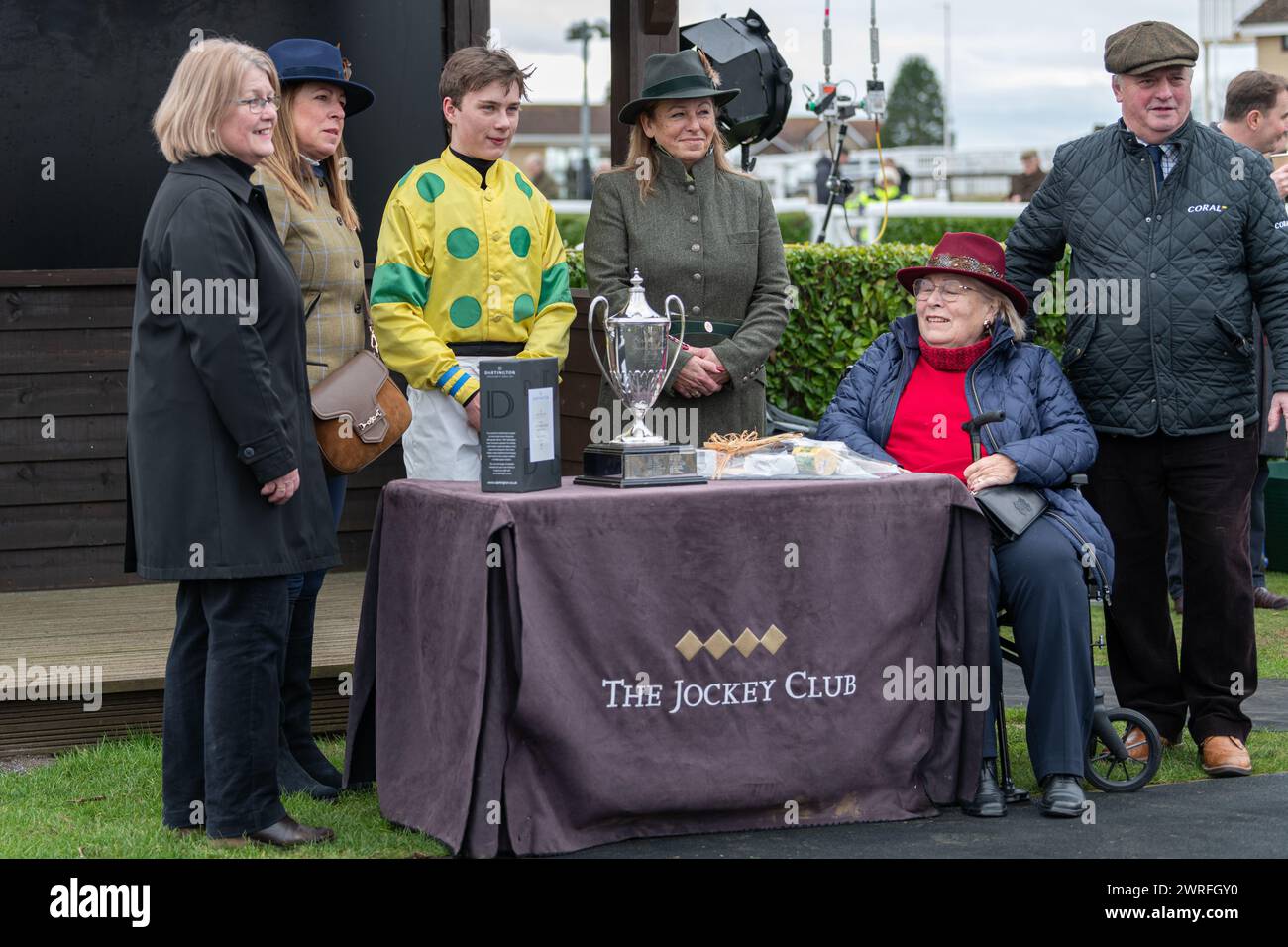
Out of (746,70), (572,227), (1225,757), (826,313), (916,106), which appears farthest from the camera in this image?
(916,106)

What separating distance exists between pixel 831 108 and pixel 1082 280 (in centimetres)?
583

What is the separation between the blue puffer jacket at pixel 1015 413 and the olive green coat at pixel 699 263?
1.12 feet

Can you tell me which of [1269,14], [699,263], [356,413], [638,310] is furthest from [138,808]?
[1269,14]

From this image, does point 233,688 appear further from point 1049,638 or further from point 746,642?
point 1049,638

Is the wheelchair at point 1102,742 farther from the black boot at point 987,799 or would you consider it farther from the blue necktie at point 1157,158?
the blue necktie at point 1157,158

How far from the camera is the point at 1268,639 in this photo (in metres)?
6.90

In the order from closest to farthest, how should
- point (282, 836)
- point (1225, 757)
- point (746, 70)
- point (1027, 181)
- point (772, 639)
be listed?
point (282, 836) < point (772, 639) < point (1225, 757) < point (746, 70) < point (1027, 181)

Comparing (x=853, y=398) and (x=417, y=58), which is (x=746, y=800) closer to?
(x=853, y=398)

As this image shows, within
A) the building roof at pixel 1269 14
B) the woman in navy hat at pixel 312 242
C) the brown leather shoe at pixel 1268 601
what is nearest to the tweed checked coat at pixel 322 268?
the woman in navy hat at pixel 312 242

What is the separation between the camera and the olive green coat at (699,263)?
5086 millimetres

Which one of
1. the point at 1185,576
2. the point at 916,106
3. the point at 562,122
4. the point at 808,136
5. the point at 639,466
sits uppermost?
the point at 916,106

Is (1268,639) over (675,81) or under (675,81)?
under

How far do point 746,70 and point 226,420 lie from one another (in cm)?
327

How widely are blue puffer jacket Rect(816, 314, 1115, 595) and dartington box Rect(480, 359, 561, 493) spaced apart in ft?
3.36
